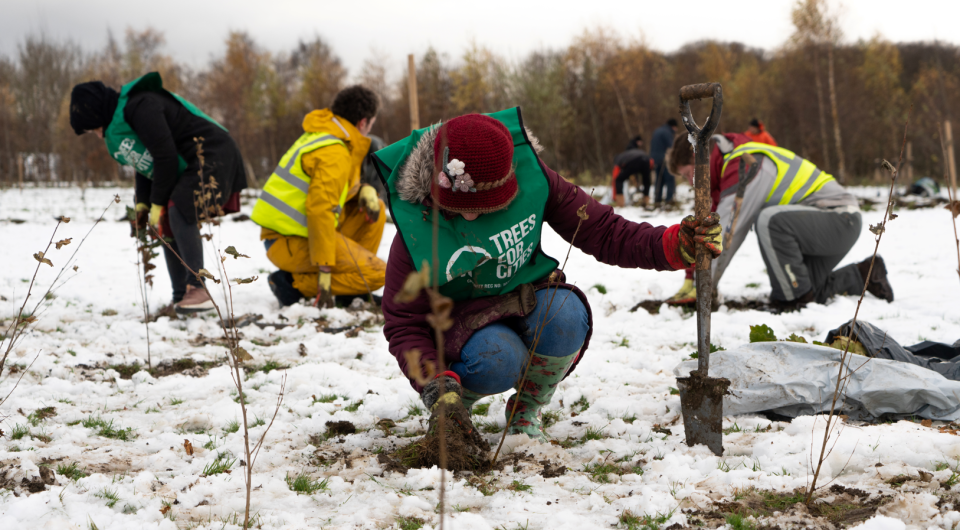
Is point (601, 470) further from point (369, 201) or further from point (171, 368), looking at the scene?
point (369, 201)

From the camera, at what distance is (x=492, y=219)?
218 centimetres

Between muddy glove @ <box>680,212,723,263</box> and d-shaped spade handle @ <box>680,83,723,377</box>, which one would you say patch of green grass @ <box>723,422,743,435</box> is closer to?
d-shaped spade handle @ <box>680,83,723,377</box>

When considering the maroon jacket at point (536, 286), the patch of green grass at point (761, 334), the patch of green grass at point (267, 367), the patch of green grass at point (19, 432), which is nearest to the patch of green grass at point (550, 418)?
the maroon jacket at point (536, 286)

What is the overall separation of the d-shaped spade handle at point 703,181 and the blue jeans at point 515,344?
1.42 ft

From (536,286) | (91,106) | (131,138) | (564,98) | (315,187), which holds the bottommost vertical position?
(536,286)

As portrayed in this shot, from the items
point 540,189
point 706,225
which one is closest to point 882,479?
point 706,225

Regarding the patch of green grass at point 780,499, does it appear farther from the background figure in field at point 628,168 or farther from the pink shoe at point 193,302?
the background figure in field at point 628,168

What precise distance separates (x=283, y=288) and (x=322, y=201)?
0.95 m

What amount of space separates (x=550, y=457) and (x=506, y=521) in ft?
1.75

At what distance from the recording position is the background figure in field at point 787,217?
4.36 metres

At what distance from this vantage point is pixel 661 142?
1257cm

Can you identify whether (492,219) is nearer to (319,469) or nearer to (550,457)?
(550,457)

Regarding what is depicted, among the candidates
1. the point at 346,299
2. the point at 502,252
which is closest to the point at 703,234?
the point at 502,252

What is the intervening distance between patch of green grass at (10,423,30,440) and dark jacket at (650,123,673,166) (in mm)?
11824
